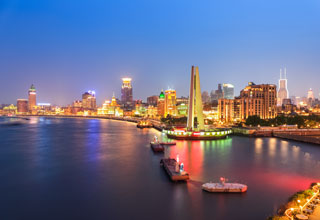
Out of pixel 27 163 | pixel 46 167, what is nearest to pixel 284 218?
pixel 46 167

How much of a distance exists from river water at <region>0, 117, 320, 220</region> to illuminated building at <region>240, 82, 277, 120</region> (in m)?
55.0

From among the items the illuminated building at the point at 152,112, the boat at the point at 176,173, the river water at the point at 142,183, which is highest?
the illuminated building at the point at 152,112

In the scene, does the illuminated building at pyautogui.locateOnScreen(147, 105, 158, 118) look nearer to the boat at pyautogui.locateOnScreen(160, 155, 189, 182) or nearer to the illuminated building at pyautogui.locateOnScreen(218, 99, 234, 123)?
the illuminated building at pyautogui.locateOnScreen(218, 99, 234, 123)

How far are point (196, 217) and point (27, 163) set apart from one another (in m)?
22.1

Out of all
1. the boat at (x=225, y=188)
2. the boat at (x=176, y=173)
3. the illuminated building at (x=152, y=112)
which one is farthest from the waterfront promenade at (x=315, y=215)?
the illuminated building at (x=152, y=112)

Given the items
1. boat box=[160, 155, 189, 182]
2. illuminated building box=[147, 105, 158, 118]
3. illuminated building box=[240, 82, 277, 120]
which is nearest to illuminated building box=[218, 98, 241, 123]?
illuminated building box=[240, 82, 277, 120]

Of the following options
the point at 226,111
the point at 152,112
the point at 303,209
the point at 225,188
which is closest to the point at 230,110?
the point at 226,111

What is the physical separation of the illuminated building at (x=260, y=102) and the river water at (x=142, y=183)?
55032 mm

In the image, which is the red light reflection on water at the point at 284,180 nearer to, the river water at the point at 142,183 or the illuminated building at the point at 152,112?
the river water at the point at 142,183

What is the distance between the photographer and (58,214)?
15.7 metres

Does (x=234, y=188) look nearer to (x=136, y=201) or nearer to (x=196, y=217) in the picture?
(x=196, y=217)

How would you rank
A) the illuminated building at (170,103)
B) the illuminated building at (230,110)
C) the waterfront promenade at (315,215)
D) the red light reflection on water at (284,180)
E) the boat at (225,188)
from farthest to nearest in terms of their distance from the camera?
the illuminated building at (170,103) → the illuminated building at (230,110) → the red light reflection on water at (284,180) → the boat at (225,188) → the waterfront promenade at (315,215)

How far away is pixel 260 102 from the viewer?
90.4 metres

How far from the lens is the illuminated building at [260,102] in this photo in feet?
294
